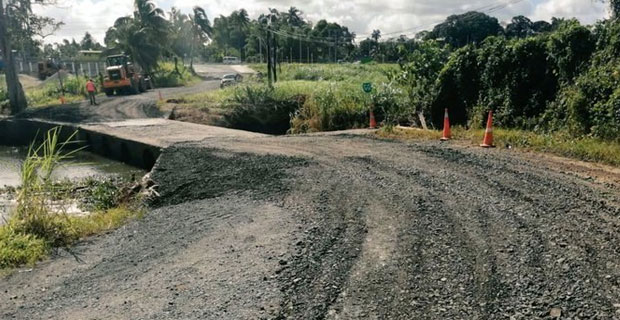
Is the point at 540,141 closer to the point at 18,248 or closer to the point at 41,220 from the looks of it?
the point at 41,220

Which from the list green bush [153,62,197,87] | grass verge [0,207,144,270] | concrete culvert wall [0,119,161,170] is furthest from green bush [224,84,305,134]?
green bush [153,62,197,87]

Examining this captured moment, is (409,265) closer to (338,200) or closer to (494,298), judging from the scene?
(494,298)

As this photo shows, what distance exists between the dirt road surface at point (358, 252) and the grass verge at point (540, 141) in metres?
1.02

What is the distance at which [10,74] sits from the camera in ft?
88.1

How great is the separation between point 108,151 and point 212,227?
12.0m

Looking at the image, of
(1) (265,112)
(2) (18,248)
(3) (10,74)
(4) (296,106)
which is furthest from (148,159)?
(3) (10,74)

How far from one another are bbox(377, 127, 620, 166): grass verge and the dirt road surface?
1017 millimetres

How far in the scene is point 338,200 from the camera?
7.09m

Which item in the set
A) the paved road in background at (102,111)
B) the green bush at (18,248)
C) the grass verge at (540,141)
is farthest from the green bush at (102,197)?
the paved road in background at (102,111)

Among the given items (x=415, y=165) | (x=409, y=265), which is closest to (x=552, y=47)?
(x=415, y=165)

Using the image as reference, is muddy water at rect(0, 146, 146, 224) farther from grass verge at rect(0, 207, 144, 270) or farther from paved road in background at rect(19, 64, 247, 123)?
grass verge at rect(0, 207, 144, 270)

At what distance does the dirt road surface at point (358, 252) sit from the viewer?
13.5ft

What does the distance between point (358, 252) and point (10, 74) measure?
91.8ft

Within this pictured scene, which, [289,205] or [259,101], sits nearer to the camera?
[289,205]
